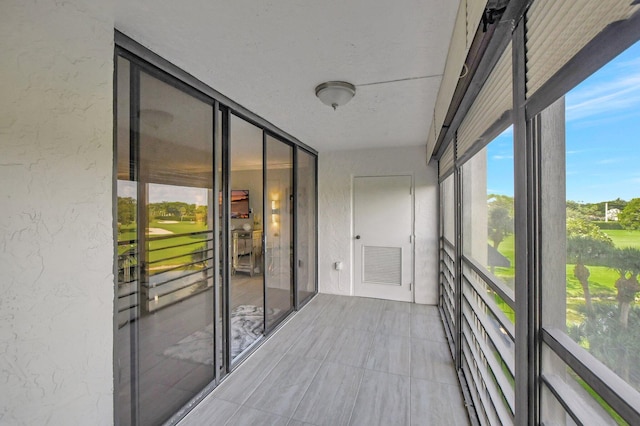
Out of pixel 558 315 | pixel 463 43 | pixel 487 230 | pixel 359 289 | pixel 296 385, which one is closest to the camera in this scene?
pixel 558 315

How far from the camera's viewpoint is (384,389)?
2041 millimetres

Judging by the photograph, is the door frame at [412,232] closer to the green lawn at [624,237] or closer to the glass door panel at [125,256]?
the glass door panel at [125,256]

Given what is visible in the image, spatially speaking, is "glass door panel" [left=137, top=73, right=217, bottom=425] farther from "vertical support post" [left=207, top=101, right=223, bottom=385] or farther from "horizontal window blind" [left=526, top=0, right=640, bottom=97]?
"horizontal window blind" [left=526, top=0, right=640, bottom=97]

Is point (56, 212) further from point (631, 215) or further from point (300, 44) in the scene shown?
point (631, 215)

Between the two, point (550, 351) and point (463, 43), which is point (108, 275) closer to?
point (550, 351)

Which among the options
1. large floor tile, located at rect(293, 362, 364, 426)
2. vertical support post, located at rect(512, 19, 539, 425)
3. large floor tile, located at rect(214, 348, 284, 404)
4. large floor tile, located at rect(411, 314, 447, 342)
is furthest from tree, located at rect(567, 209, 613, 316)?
large floor tile, located at rect(411, 314, 447, 342)

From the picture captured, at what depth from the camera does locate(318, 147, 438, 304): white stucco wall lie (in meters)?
3.84

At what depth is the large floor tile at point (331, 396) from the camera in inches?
69.7

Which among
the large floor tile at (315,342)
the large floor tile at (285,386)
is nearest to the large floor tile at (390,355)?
the large floor tile at (315,342)

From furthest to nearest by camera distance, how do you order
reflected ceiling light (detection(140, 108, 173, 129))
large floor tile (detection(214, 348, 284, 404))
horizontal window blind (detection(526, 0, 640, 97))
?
1. large floor tile (detection(214, 348, 284, 404))
2. reflected ceiling light (detection(140, 108, 173, 129))
3. horizontal window blind (detection(526, 0, 640, 97))

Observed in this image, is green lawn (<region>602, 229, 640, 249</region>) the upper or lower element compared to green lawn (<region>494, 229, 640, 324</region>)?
upper

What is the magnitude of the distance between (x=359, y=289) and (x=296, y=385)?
7.35ft

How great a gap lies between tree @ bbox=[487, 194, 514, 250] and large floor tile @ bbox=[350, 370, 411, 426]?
1322 millimetres

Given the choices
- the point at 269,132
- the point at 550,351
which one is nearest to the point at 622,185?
the point at 550,351
